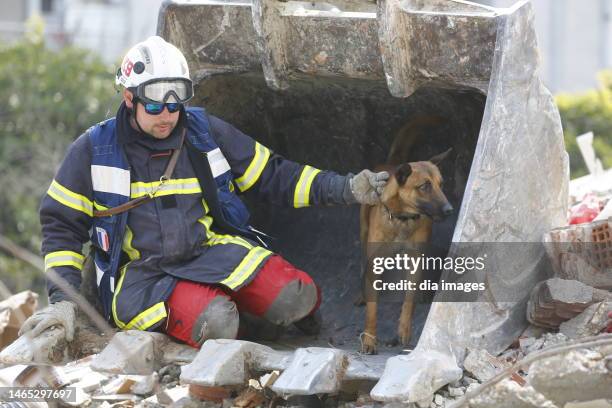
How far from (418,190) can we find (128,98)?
156 cm

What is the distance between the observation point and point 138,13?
1731 cm

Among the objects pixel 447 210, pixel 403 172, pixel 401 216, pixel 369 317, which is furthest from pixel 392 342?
pixel 403 172

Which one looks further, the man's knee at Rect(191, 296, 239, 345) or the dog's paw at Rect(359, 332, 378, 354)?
the dog's paw at Rect(359, 332, 378, 354)

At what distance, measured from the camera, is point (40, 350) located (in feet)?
15.7

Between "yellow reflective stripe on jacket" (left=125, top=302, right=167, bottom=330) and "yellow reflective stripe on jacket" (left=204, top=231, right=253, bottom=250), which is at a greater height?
"yellow reflective stripe on jacket" (left=204, top=231, right=253, bottom=250)

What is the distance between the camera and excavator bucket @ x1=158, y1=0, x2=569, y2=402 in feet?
16.1

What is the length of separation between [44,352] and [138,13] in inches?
515

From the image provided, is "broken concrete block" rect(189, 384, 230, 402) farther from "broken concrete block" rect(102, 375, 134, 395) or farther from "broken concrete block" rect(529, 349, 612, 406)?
"broken concrete block" rect(529, 349, 612, 406)

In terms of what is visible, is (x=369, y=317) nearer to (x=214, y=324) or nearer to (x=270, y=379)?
(x=214, y=324)

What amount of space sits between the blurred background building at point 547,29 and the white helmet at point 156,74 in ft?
38.3

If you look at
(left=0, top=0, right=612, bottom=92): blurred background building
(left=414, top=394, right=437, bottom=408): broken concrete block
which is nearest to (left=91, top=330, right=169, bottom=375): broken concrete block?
(left=414, top=394, right=437, bottom=408): broken concrete block

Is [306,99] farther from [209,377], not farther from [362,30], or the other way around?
[209,377]

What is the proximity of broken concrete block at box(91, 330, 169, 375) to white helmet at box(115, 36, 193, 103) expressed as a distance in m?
1.08

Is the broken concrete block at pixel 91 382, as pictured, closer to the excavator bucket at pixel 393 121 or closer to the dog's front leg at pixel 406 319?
the excavator bucket at pixel 393 121
